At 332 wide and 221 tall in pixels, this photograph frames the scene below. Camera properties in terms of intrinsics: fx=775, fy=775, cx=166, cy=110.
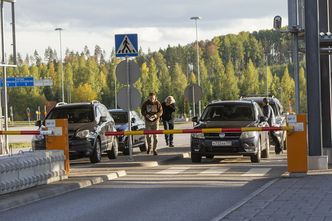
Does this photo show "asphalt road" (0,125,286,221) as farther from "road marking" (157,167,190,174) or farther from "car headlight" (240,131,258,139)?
"car headlight" (240,131,258,139)

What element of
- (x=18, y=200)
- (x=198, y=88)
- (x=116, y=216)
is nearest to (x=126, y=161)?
(x=18, y=200)

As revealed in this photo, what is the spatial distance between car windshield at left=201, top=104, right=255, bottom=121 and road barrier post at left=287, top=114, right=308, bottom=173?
5682 millimetres

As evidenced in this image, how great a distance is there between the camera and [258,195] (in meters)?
12.0

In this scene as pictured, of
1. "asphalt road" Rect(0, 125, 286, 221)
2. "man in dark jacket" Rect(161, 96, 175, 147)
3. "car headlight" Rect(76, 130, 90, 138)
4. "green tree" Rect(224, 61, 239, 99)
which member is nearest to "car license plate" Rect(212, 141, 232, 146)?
"asphalt road" Rect(0, 125, 286, 221)

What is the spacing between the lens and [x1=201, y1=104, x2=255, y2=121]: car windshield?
2128cm

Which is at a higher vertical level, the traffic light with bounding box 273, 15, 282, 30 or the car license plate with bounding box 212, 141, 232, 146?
the traffic light with bounding box 273, 15, 282, 30

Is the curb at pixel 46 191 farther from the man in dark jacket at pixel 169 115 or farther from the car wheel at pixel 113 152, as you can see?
the man in dark jacket at pixel 169 115

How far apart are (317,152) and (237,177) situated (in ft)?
5.80

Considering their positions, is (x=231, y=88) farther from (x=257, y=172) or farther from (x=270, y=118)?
(x=257, y=172)

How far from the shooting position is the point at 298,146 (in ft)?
50.9

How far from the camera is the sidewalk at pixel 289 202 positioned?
952cm

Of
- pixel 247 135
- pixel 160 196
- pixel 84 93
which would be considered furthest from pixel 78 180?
pixel 84 93

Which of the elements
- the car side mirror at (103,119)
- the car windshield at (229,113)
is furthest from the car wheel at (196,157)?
the car side mirror at (103,119)

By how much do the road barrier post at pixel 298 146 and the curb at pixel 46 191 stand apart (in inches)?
150
